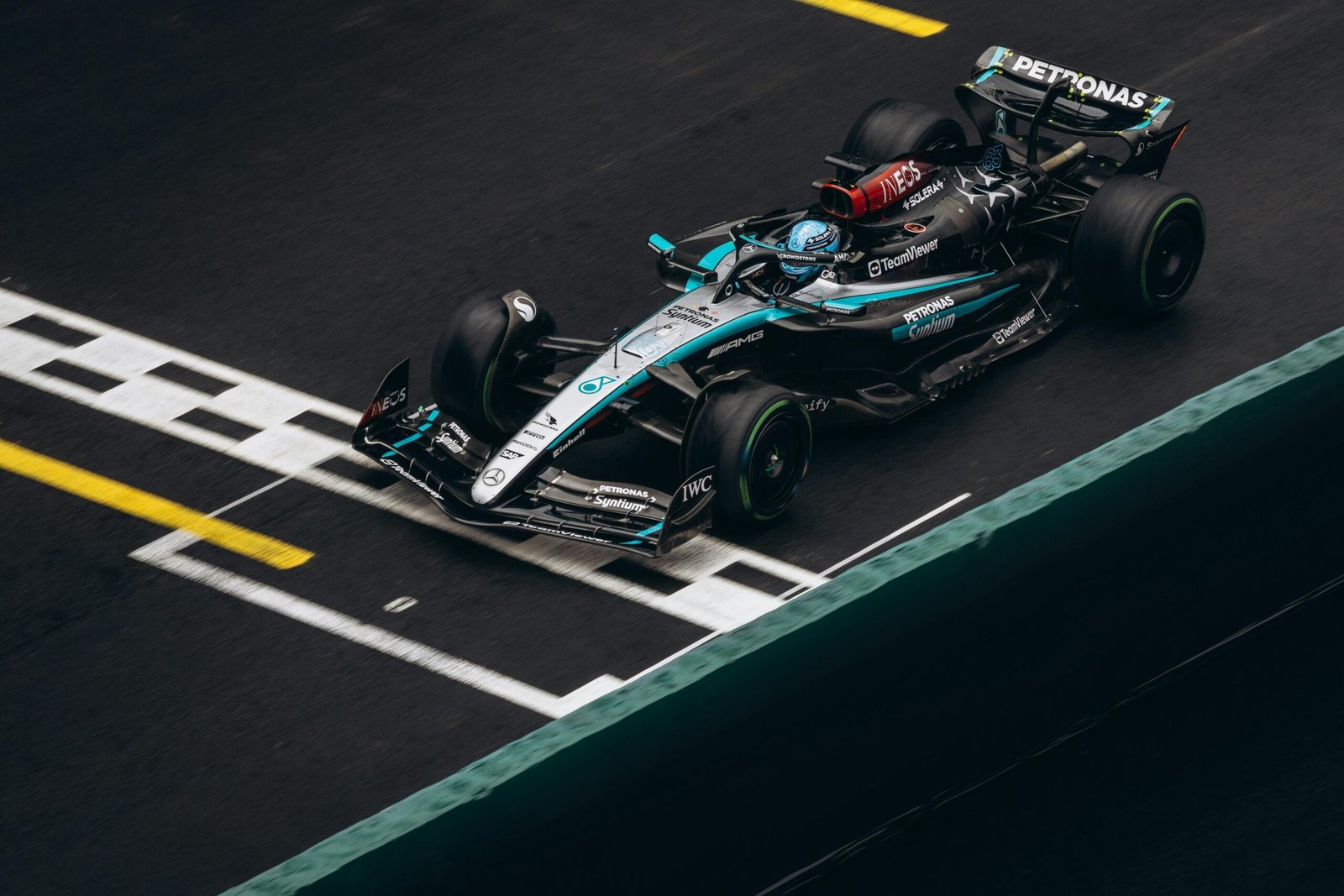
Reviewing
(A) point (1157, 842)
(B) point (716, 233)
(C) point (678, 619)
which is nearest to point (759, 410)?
(C) point (678, 619)

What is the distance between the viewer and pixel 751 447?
910cm

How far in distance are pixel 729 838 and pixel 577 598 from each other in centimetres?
276

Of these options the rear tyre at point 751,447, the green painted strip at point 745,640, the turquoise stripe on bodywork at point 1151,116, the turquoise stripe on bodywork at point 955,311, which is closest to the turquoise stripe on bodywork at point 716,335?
the turquoise stripe on bodywork at point 955,311

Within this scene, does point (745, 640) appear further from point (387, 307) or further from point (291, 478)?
point (387, 307)

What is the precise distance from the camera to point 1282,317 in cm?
1099

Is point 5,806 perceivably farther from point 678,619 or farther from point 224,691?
point 678,619

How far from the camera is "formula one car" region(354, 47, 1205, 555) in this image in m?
9.25

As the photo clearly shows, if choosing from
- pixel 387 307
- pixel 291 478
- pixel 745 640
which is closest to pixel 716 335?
pixel 291 478

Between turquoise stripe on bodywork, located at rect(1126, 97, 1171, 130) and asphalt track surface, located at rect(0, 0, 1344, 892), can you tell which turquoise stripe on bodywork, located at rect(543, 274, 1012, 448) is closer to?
asphalt track surface, located at rect(0, 0, 1344, 892)

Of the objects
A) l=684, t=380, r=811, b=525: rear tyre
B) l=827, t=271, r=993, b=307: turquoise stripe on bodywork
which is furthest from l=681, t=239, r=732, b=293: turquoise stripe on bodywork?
l=684, t=380, r=811, b=525: rear tyre

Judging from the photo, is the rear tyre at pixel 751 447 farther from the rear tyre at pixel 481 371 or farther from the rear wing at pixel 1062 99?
the rear wing at pixel 1062 99

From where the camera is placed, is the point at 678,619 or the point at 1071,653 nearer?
the point at 1071,653

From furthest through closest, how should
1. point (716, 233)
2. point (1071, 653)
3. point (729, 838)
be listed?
point (716, 233) → point (1071, 653) → point (729, 838)

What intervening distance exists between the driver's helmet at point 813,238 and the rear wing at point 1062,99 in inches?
72.0
